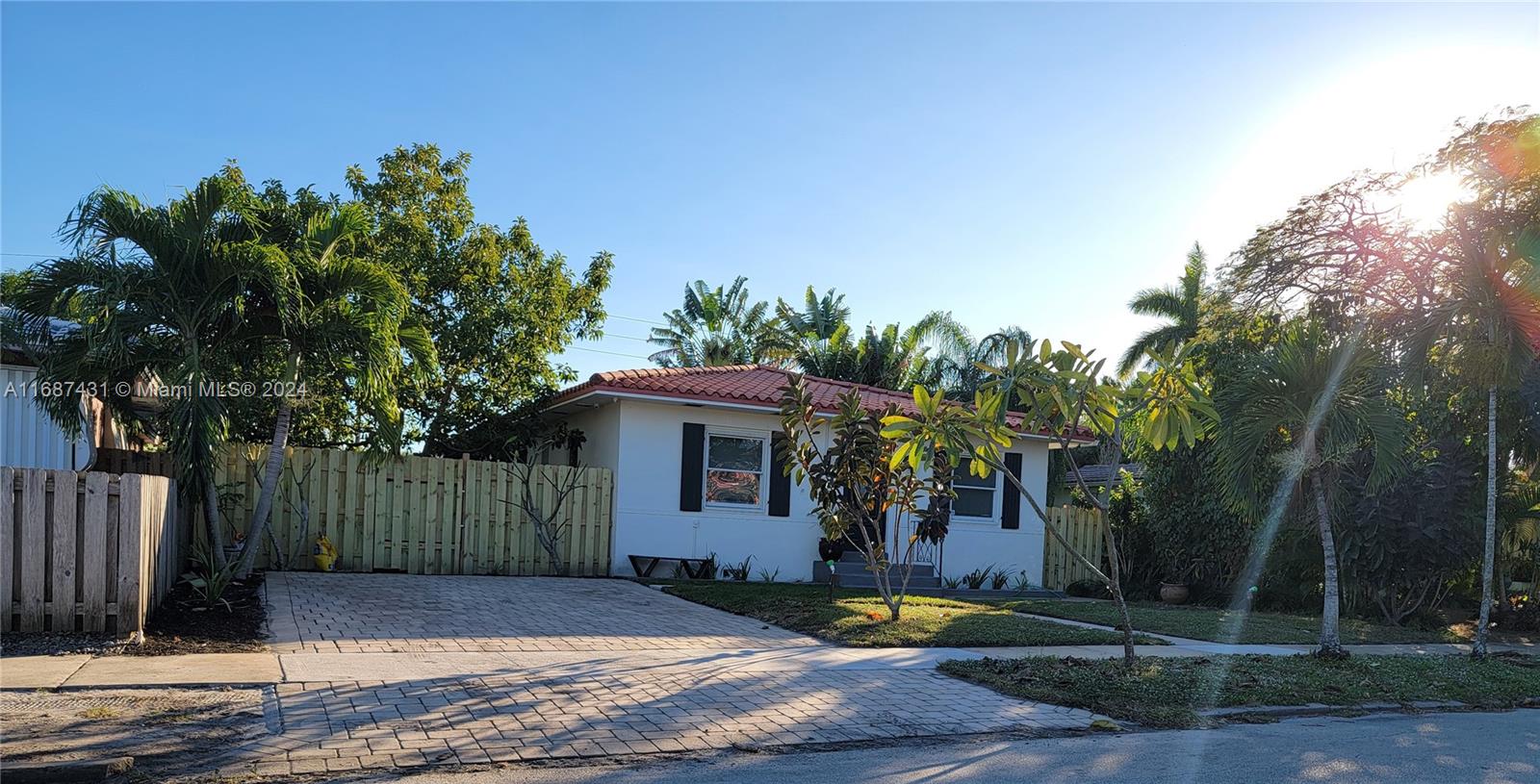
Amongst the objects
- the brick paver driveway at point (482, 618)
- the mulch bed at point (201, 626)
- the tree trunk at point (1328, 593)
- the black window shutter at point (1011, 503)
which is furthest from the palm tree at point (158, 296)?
the black window shutter at point (1011, 503)

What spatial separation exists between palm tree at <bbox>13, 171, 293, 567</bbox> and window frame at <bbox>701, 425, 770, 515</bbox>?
7.81 metres

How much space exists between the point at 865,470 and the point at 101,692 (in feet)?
24.7

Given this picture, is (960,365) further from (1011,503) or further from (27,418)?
(27,418)

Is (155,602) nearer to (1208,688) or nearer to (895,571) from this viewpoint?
(1208,688)

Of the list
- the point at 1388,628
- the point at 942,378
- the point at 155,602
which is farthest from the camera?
the point at 942,378

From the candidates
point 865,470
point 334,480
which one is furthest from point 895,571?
point 334,480

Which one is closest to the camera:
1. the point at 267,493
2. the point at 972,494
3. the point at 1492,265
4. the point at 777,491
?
the point at 1492,265

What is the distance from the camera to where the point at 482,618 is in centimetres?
1125

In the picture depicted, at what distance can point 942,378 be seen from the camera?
110 feet

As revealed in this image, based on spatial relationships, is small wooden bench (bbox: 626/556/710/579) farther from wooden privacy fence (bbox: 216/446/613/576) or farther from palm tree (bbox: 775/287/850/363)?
palm tree (bbox: 775/287/850/363)

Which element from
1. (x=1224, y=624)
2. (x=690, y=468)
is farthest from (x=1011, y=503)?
(x=690, y=468)

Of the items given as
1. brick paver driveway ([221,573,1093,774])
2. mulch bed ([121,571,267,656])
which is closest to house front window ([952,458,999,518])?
brick paver driveway ([221,573,1093,774])

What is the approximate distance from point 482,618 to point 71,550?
156 inches

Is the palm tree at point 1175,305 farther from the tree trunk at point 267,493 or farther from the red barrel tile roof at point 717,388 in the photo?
the tree trunk at point 267,493
